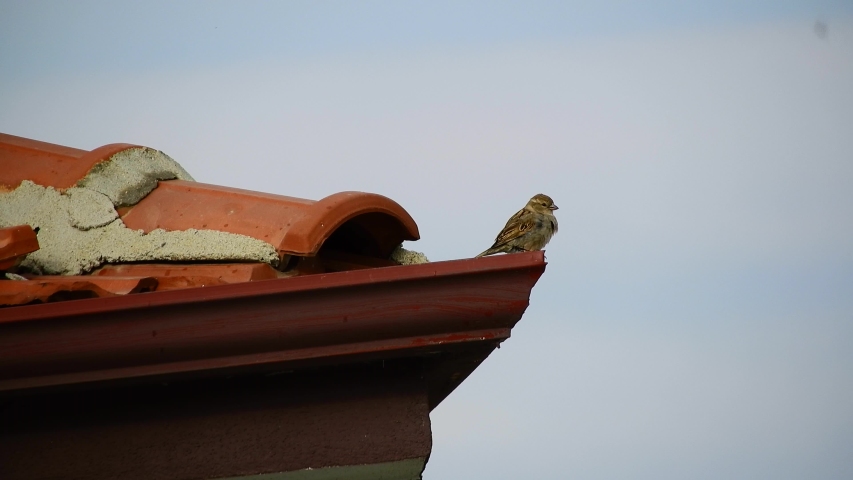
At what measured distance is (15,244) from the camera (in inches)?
131

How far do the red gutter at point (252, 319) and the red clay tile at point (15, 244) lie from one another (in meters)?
0.47

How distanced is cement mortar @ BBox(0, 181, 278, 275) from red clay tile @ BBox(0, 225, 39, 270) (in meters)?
0.23

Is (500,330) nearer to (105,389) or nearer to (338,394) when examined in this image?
(338,394)

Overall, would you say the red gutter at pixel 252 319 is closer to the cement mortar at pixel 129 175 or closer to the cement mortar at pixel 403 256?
the cement mortar at pixel 403 256

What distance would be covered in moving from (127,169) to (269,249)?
3.34ft

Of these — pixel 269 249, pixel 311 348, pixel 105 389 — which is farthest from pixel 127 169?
pixel 311 348

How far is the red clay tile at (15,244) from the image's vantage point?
3.29 m

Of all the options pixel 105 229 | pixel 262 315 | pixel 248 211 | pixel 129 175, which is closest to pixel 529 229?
pixel 129 175

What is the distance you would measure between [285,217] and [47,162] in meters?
1.21

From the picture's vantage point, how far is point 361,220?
3656 mm

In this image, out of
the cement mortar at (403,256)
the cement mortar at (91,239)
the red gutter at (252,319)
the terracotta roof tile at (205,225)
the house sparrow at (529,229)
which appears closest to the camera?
the red gutter at (252,319)

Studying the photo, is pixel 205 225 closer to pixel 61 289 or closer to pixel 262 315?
Result: pixel 61 289

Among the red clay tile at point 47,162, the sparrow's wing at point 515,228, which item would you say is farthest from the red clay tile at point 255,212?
the sparrow's wing at point 515,228

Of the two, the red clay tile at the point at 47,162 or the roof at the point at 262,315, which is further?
the red clay tile at the point at 47,162
